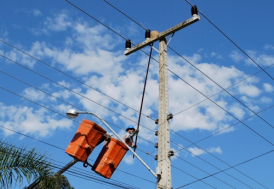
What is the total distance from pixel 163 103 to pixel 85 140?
2.15 metres

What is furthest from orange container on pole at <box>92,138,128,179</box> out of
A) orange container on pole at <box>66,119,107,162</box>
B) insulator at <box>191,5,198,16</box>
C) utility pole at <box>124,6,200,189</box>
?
insulator at <box>191,5,198,16</box>

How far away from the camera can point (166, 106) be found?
29.5 feet

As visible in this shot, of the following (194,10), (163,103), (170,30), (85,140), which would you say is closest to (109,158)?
(85,140)

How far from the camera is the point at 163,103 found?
9.02 m

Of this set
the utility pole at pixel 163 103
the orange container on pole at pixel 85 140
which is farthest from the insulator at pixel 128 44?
the orange container on pole at pixel 85 140

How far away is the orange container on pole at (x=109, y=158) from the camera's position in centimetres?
820

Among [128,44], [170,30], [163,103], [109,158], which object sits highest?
[170,30]

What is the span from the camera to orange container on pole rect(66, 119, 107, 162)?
8008mm

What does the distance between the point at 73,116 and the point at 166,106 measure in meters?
2.25

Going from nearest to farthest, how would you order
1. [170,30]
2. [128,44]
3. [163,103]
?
1. [163,103]
2. [170,30]
3. [128,44]

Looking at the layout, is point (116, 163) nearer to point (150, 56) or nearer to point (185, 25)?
point (150, 56)

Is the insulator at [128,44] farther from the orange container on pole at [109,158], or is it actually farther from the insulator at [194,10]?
the orange container on pole at [109,158]

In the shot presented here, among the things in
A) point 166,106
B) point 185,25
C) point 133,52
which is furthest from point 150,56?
point 166,106

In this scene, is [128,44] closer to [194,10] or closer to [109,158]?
[194,10]
